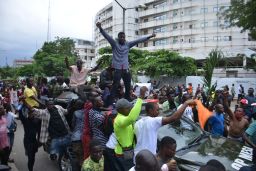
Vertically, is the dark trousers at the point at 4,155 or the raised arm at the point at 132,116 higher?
the raised arm at the point at 132,116

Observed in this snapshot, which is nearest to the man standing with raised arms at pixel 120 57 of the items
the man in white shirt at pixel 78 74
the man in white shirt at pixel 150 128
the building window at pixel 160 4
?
the man in white shirt at pixel 78 74

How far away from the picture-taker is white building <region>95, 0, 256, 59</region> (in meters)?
53.0

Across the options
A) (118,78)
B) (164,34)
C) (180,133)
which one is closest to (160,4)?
(164,34)

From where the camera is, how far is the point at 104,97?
7430 mm

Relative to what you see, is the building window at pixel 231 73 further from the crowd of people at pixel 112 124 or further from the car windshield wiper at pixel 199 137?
the car windshield wiper at pixel 199 137

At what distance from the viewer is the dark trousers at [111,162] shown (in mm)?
4734

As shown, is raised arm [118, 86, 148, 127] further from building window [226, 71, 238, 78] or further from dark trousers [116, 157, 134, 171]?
building window [226, 71, 238, 78]

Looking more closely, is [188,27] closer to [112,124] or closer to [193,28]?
[193,28]

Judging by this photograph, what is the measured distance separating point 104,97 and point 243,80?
26.1 metres

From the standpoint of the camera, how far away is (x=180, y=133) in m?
5.87

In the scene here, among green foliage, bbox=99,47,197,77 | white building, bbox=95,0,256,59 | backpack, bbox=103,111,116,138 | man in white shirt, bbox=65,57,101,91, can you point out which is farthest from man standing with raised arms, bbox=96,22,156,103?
white building, bbox=95,0,256,59

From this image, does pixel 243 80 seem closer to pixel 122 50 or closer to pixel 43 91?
pixel 43 91

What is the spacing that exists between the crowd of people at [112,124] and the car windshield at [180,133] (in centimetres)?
16

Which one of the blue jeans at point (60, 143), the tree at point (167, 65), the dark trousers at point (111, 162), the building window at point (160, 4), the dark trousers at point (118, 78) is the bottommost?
the blue jeans at point (60, 143)
